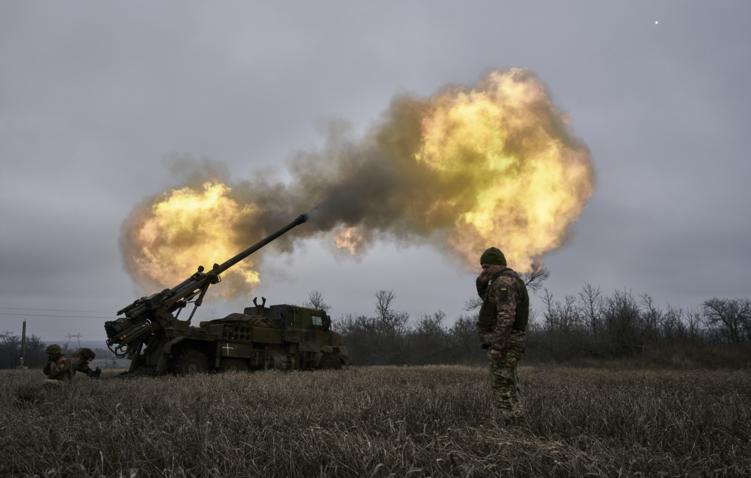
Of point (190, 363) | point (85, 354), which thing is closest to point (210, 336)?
point (190, 363)

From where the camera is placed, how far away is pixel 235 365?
16156mm

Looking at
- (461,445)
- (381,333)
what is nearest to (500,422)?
(461,445)

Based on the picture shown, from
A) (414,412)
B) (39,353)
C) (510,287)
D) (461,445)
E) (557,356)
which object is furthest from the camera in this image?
(39,353)

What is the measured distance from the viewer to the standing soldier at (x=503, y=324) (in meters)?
5.61

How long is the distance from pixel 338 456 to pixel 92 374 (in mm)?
12593

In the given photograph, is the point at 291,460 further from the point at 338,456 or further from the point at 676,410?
the point at 676,410

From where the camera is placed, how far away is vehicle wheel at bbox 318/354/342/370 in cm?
1902

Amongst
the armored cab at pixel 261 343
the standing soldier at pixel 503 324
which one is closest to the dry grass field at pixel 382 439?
the standing soldier at pixel 503 324

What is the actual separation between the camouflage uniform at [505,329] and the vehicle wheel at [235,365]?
38.3 feet

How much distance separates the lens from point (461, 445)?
3.92m

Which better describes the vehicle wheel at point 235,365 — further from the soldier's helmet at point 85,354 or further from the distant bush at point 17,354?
the distant bush at point 17,354

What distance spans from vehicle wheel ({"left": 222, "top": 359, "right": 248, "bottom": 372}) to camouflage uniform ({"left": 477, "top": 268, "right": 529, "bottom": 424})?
1168 cm

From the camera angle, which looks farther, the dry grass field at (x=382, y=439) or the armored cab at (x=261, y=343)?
the armored cab at (x=261, y=343)

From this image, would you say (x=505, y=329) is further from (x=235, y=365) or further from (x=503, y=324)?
(x=235, y=365)
